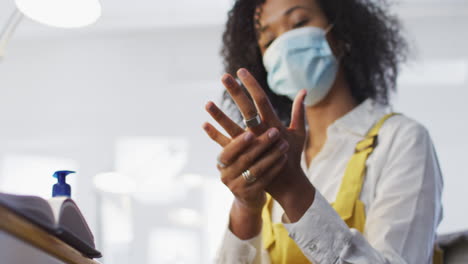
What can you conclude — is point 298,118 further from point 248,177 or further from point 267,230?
point 267,230

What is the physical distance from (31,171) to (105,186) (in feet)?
2.19

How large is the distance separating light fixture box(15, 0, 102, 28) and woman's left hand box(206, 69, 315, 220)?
2.05 ft

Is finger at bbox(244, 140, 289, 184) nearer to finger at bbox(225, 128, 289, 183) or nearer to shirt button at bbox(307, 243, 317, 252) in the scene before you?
finger at bbox(225, 128, 289, 183)

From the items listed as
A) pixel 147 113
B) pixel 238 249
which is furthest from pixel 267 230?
pixel 147 113

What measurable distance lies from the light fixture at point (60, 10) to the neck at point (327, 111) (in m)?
0.64

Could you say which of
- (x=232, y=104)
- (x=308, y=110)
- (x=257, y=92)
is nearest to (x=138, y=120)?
(x=232, y=104)

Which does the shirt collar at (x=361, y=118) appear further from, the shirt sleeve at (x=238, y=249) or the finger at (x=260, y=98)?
the finger at (x=260, y=98)

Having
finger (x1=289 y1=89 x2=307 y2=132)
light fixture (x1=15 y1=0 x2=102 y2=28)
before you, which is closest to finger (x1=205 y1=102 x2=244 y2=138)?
finger (x1=289 y1=89 x2=307 y2=132)

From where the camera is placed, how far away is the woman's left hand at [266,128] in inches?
30.0

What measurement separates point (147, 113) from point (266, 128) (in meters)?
2.29

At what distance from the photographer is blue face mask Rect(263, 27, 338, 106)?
1.28 metres

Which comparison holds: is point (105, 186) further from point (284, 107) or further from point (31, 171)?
point (284, 107)

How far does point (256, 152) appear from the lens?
2.52 ft

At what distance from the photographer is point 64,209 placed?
59 cm
